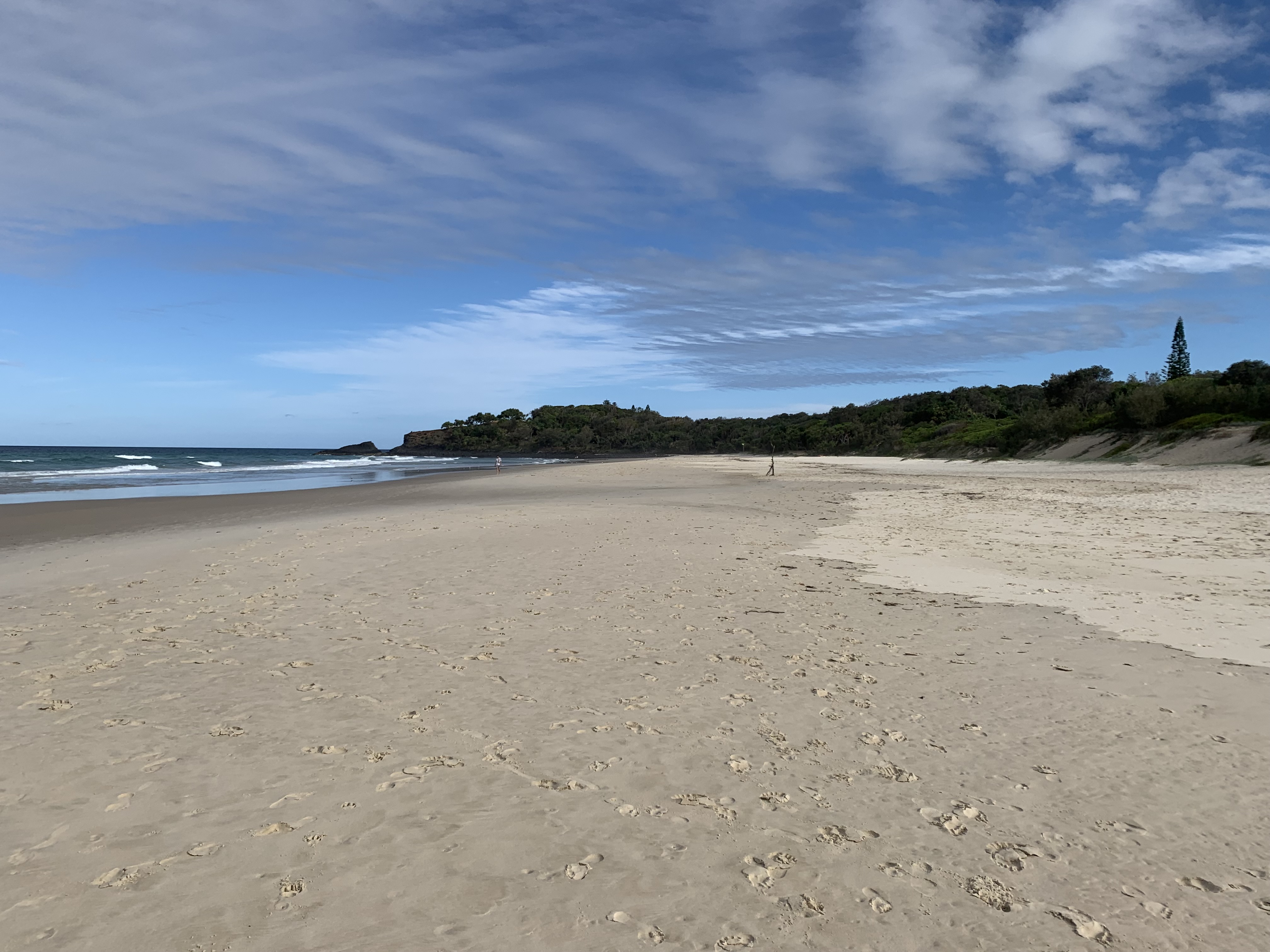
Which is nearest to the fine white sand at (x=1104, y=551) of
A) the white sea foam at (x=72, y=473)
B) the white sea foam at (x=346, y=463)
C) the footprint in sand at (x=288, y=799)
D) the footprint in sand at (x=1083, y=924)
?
the footprint in sand at (x=1083, y=924)

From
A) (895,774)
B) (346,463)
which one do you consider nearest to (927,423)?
(346,463)

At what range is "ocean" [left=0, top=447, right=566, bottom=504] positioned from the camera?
26.2 m

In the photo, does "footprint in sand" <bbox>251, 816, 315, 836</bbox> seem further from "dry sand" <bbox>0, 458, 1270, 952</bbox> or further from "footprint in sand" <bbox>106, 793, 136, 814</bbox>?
Result: "footprint in sand" <bbox>106, 793, 136, 814</bbox>

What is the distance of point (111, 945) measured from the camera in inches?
101

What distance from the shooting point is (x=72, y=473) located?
4259cm

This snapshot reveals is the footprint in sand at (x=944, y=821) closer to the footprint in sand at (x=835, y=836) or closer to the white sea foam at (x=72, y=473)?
the footprint in sand at (x=835, y=836)

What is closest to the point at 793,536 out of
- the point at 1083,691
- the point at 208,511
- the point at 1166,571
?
the point at 1166,571

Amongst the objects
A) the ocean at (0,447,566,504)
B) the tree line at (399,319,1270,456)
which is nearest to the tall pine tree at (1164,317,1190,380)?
the tree line at (399,319,1270,456)

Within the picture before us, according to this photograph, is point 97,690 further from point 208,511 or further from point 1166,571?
point 208,511

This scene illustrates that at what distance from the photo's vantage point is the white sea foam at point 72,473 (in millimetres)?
39219

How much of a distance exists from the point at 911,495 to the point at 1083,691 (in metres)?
17.3

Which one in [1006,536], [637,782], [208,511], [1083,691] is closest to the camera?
[637,782]

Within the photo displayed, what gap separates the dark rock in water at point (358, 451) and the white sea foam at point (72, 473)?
74041 millimetres

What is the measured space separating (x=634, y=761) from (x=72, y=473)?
165 feet
